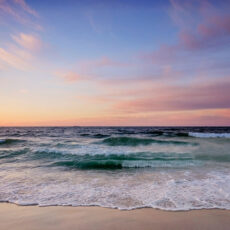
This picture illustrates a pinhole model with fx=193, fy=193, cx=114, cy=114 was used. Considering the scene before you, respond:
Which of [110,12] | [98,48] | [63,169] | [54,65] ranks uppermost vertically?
[110,12]

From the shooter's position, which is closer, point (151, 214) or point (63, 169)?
point (151, 214)

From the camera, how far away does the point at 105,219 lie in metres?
3.32

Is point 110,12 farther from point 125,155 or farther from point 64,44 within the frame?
point 125,155

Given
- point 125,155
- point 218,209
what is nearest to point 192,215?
point 218,209

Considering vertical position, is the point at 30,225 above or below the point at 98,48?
below

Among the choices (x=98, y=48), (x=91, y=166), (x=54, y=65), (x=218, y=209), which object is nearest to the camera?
(x=218, y=209)

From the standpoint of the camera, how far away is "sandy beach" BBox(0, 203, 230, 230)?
3045mm

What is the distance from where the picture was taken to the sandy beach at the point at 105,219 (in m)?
3.04

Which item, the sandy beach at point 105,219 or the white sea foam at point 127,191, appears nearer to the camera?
the sandy beach at point 105,219

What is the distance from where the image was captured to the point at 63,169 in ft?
25.7

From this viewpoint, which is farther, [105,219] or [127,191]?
[127,191]

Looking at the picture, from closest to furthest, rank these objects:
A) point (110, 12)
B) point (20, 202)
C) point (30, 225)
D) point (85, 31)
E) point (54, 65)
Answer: point (30, 225)
point (20, 202)
point (110, 12)
point (85, 31)
point (54, 65)

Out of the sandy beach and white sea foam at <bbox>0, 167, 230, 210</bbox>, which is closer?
the sandy beach

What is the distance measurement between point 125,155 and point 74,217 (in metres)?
7.26
